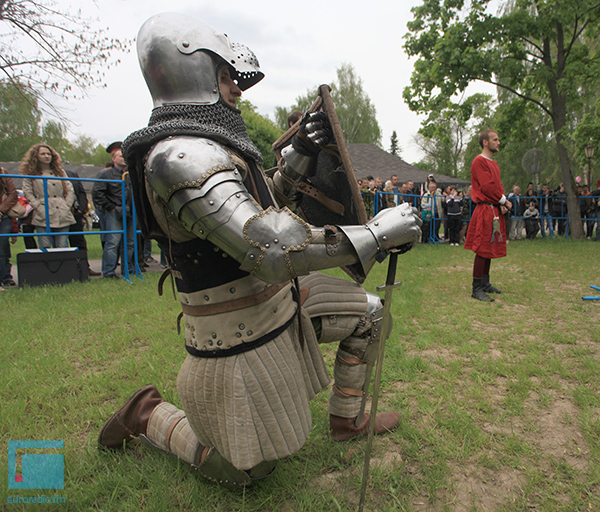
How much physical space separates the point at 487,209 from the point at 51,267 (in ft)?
18.2

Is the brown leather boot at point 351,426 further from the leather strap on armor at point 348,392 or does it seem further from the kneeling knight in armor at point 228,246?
the kneeling knight in armor at point 228,246

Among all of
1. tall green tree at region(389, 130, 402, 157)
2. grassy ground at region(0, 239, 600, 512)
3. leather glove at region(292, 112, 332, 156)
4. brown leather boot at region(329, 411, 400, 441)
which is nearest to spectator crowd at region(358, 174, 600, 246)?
grassy ground at region(0, 239, 600, 512)

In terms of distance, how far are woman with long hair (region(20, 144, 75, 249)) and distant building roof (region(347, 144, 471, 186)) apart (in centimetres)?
1721

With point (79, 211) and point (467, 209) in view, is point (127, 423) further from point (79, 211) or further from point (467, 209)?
point (467, 209)

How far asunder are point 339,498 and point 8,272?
5.85 m

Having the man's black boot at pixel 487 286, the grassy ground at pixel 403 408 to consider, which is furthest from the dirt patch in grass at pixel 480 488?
the man's black boot at pixel 487 286

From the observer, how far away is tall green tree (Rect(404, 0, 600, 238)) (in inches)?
398

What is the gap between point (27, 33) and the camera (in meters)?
8.83

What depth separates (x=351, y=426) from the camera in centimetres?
193

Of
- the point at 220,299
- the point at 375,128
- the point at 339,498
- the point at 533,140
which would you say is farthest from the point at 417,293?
the point at 375,128

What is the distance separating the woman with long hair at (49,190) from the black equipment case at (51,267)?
34 centimetres

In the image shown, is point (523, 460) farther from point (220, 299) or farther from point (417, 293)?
point (417, 293)

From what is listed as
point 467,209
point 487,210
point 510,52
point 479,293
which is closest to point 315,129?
point 487,210

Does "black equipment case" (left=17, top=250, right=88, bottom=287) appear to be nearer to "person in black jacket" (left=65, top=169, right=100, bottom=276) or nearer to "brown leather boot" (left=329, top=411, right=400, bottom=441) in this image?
"person in black jacket" (left=65, top=169, right=100, bottom=276)
